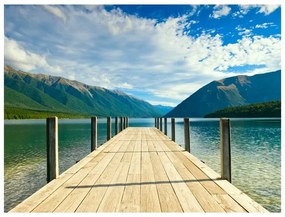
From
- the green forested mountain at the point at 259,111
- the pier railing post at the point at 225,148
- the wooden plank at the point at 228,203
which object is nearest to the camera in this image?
the wooden plank at the point at 228,203

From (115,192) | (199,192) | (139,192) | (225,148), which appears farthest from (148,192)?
(225,148)

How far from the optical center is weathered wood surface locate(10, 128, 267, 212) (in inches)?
159

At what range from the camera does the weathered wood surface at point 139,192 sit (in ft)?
13.3

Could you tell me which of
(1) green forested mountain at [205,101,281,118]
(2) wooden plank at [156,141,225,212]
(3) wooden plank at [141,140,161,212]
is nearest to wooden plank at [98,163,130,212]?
(3) wooden plank at [141,140,161,212]

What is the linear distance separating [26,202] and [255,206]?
3653 mm

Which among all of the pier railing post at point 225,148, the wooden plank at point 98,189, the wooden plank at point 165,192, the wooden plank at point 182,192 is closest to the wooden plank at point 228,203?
the wooden plank at point 182,192

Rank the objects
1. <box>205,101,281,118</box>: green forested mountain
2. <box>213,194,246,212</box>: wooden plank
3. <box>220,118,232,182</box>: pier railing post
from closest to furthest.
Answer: <box>213,194,246,212</box>: wooden plank → <box>220,118,232,182</box>: pier railing post → <box>205,101,281,118</box>: green forested mountain

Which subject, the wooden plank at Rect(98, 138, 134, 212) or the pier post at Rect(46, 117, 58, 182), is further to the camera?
the pier post at Rect(46, 117, 58, 182)

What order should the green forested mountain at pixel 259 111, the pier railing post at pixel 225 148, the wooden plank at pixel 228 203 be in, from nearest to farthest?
the wooden plank at pixel 228 203 → the pier railing post at pixel 225 148 → the green forested mountain at pixel 259 111

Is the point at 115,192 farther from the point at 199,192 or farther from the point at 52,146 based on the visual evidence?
the point at 52,146

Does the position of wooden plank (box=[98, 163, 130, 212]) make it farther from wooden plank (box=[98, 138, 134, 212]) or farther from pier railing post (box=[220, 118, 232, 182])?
pier railing post (box=[220, 118, 232, 182])

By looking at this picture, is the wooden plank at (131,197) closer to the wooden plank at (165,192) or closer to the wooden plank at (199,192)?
the wooden plank at (165,192)
